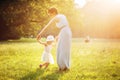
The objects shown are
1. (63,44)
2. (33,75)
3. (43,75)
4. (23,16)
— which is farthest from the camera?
(23,16)

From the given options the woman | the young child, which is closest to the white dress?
the woman

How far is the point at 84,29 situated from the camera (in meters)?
89.1

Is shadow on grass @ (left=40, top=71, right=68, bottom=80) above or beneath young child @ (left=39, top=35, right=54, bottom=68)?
beneath

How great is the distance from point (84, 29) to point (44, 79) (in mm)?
78507

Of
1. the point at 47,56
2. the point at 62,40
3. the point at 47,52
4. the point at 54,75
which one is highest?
the point at 62,40

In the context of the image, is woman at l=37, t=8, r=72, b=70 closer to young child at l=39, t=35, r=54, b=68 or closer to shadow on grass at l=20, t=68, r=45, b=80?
shadow on grass at l=20, t=68, r=45, b=80

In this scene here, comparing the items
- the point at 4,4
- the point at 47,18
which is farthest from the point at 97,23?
the point at 4,4

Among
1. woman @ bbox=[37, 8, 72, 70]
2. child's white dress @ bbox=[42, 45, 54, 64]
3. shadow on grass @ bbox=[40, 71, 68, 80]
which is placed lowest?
shadow on grass @ bbox=[40, 71, 68, 80]

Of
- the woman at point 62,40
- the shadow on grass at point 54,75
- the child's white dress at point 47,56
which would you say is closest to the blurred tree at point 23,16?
the child's white dress at point 47,56

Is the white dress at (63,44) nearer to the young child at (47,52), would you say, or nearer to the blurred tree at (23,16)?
the young child at (47,52)

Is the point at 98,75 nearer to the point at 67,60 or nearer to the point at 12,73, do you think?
the point at 67,60

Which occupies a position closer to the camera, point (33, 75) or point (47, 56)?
point (33, 75)

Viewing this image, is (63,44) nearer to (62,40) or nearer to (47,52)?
(62,40)

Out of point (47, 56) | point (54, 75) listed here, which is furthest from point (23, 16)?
point (54, 75)
